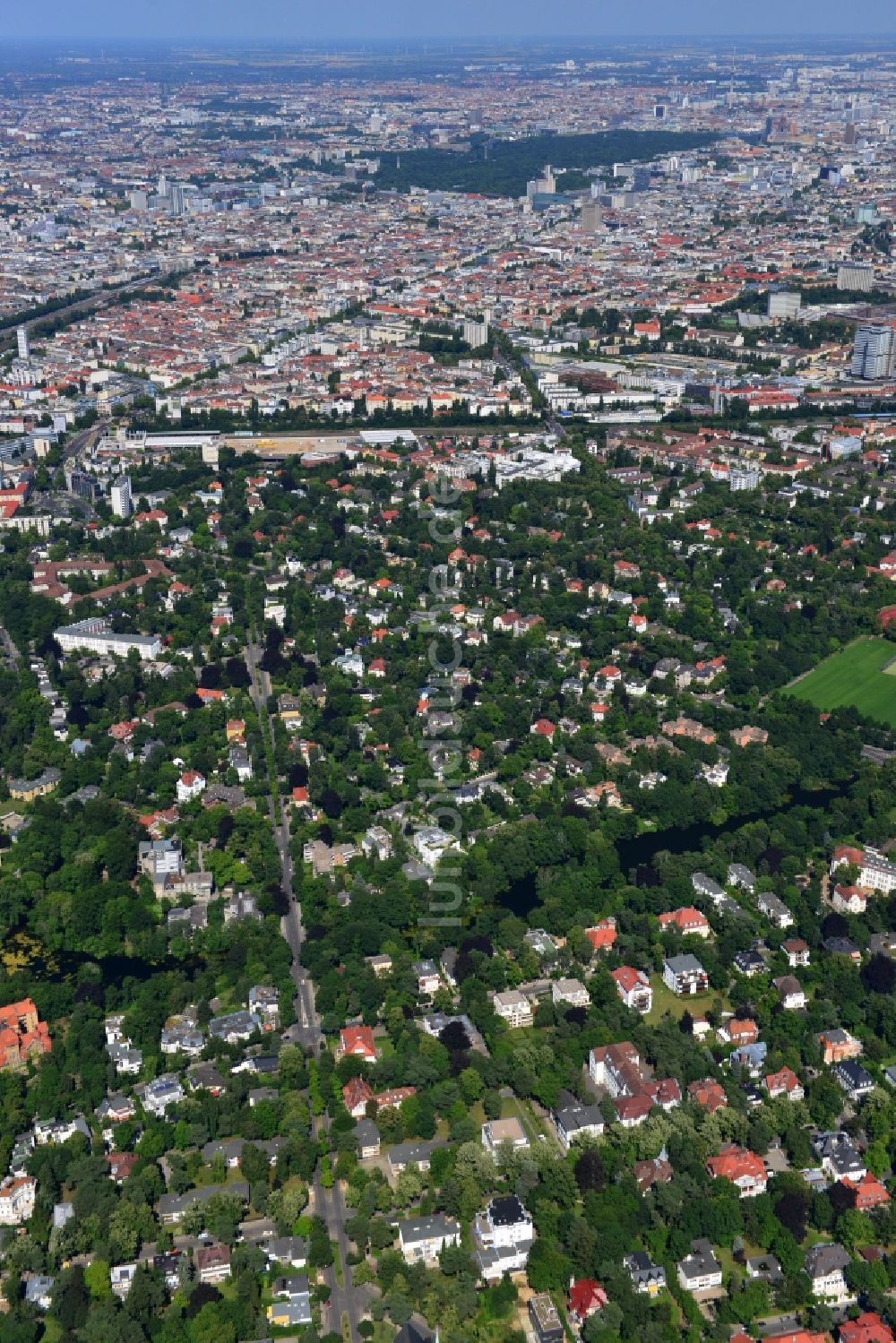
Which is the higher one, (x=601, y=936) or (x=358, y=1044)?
(x=358, y=1044)

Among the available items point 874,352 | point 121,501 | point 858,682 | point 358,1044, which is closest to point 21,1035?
point 358,1044

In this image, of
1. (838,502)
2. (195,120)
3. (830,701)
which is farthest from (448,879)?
(195,120)

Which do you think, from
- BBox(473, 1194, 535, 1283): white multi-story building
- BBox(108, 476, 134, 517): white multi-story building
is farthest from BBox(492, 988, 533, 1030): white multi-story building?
BBox(108, 476, 134, 517): white multi-story building

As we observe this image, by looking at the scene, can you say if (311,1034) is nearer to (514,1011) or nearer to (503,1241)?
(514,1011)

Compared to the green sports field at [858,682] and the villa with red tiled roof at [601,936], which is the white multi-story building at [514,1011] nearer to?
the villa with red tiled roof at [601,936]

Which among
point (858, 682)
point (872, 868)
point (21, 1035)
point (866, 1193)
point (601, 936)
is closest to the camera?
point (866, 1193)

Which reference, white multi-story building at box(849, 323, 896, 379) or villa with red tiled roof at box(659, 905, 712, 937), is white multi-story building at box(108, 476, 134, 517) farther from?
white multi-story building at box(849, 323, 896, 379)

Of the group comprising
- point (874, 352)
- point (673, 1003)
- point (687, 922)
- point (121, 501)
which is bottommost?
point (673, 1003)

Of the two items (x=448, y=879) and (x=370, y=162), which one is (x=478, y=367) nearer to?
(x=448, y=879)
